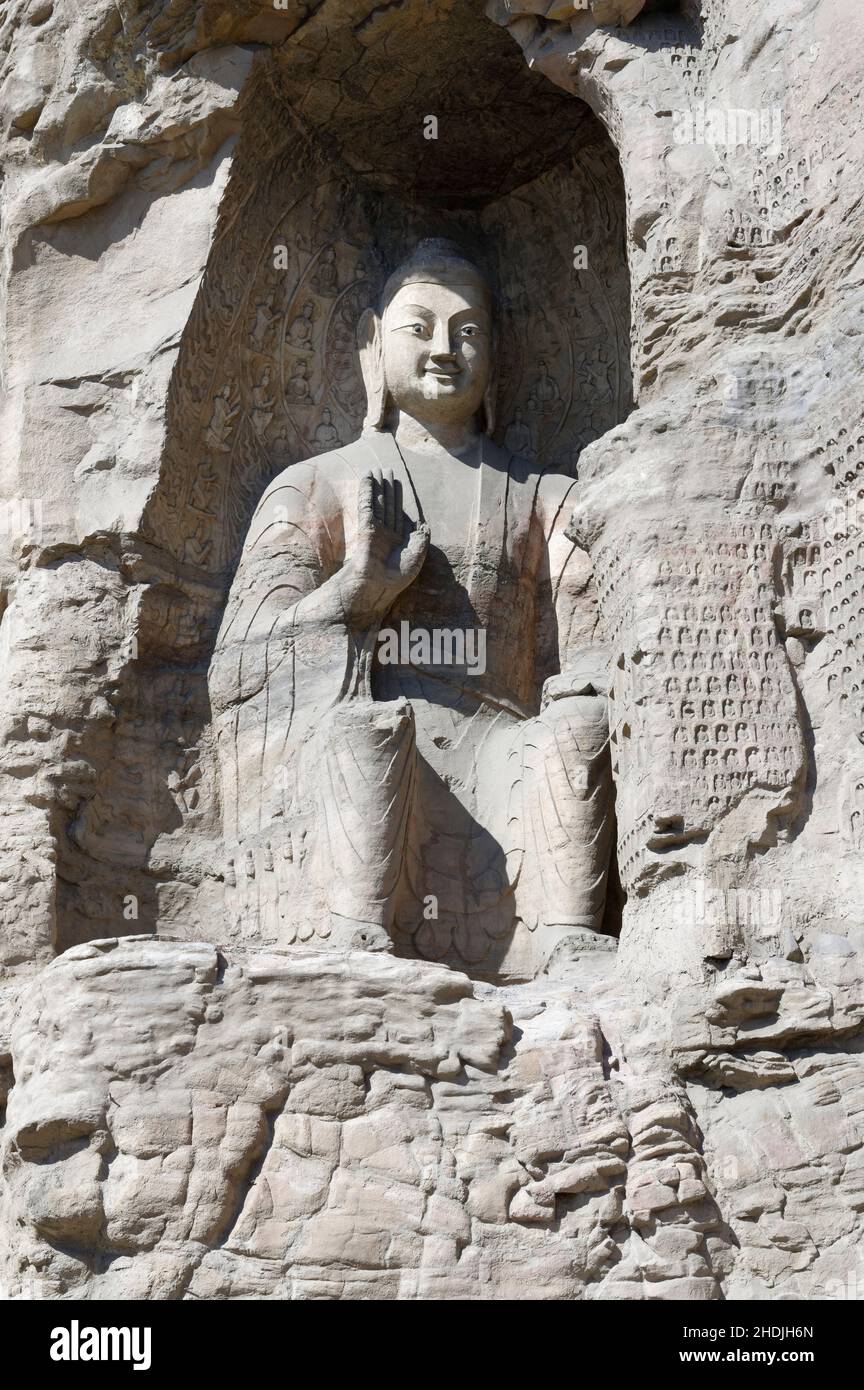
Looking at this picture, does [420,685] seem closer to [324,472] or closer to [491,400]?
[324,472]

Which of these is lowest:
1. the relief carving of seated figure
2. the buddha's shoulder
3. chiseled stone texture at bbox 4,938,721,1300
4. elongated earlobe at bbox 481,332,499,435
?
chiseled stone texture at bbox 4,938,721,1300

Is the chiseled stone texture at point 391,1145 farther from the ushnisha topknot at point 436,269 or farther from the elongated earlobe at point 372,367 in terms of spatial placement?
the ushnisha topknot at point 436,269

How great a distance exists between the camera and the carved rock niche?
770 cm

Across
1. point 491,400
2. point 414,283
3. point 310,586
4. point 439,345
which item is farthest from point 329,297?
point 310,586

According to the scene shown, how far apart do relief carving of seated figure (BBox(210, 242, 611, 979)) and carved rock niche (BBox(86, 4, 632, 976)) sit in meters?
0.16

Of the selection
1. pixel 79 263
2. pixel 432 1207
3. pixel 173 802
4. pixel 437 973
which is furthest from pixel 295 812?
pixel 79 263

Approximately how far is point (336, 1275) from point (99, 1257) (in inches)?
24.0

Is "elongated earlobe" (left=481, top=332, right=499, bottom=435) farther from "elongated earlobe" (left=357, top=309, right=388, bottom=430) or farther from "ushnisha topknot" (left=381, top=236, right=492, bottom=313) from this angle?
"elongated earlobe" (left=357, top=309, right=388, bottom=430)

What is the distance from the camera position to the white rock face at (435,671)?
5.94 meters

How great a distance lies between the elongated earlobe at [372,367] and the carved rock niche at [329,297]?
9 cm

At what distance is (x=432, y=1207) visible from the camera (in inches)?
232

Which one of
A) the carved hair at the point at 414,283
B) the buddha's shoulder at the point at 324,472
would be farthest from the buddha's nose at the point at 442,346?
the buddha's shoulder at the point at 324,472

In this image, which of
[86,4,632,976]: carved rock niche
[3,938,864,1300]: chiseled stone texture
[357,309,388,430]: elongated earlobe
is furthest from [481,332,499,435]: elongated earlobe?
[3,938,864,1300]: chiseled stone texture

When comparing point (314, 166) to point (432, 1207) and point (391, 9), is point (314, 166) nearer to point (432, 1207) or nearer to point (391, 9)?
point (391, 9)
